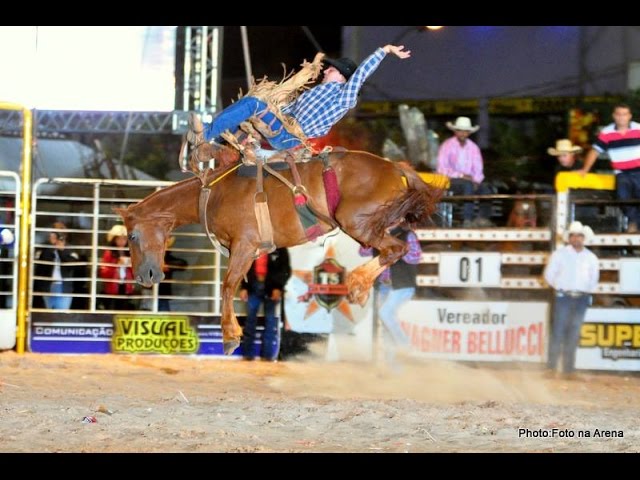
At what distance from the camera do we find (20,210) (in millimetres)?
10797

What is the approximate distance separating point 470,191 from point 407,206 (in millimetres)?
3573

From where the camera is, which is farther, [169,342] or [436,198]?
[169,342]

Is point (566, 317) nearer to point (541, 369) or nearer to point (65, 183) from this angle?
point (541, 369)

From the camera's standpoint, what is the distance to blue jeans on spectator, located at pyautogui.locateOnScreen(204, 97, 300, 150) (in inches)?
268

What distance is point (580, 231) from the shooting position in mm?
9609

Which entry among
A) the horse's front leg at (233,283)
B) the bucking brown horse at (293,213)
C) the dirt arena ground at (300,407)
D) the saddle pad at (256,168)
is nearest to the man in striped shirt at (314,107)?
the saddle pad at (256,168)

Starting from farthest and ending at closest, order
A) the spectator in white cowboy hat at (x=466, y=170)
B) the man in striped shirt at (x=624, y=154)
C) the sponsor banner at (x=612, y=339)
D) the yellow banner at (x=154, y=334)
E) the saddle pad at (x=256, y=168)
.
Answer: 1. the yellow banner at (x=154, y=334)
2. the spectator in white cowboy hat at (x=466, y=170)
3. the sponsor banner at (x=612, y=339)
4. the man in striped shirt at (x=624, y=154)
5. the saddle pad at (x=256, y=168)

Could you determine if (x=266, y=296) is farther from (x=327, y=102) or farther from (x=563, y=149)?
(x=327, y=102)

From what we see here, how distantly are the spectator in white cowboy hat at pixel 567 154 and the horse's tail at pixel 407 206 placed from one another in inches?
137

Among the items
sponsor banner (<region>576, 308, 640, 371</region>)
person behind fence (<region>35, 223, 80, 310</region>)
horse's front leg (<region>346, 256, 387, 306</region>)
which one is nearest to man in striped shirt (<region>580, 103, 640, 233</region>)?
sponsor banner (<region>576, 308, 640, 371</region>)

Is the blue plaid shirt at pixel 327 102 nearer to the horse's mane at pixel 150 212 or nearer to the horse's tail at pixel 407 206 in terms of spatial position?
the horse's tail at pixel 407 206

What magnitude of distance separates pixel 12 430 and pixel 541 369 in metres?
5.58

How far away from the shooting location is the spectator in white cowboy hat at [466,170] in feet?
34.0

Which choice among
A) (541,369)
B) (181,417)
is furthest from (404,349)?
(181,417)
